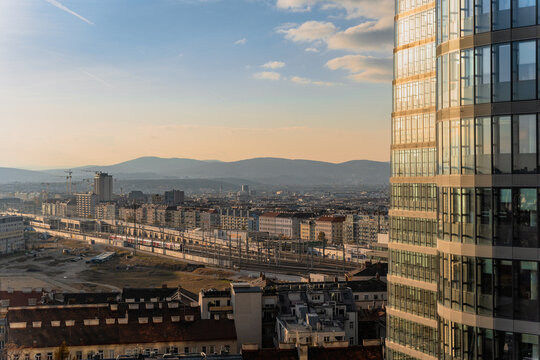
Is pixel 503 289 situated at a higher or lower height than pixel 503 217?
lower

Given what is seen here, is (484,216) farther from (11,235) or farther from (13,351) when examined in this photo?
(11,235)

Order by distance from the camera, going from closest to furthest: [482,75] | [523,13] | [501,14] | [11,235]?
[523,13]
[501,14]
[482,75]
[11,235]

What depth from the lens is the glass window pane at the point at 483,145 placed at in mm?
14992

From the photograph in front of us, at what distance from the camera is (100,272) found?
133125 millimetres

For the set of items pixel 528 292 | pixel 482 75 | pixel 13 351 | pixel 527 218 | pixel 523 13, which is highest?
pixel 523 13

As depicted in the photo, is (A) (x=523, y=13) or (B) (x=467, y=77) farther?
(B) (x=467, y=77)

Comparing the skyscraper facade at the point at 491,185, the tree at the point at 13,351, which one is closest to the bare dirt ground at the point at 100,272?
the tree at the point at 13,351

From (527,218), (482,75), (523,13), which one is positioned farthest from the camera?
(482,75)

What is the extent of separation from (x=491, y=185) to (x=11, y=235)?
601 ft

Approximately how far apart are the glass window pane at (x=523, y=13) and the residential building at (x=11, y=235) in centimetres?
17430

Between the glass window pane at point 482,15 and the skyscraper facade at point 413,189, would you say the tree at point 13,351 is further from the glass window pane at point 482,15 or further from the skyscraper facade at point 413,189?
the glass window pane at point 482,15

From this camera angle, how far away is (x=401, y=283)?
1308 inches

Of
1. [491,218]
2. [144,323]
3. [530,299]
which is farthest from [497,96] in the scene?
[144,323]

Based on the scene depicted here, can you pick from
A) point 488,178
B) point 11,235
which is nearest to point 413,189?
point 488,178
